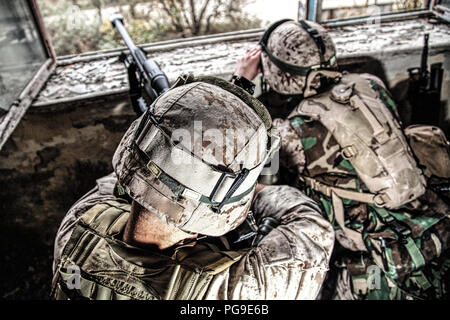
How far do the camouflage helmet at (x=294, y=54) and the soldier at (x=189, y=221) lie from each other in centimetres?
88

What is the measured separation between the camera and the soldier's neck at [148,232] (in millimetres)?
1051

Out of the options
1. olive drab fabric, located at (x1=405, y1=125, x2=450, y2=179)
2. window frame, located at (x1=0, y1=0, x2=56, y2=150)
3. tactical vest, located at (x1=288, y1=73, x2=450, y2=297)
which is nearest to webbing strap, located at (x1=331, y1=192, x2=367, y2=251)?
tactical vest, located at (x1=288, y1=73, x2=450, y2=297)

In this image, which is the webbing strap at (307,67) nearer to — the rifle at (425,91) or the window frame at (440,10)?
the rifle at (425,91)

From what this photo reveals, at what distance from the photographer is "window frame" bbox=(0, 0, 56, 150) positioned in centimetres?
163

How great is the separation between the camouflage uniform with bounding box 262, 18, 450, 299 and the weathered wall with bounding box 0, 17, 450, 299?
63 centimetres

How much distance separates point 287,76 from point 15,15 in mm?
1779

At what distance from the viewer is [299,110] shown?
1843 mm

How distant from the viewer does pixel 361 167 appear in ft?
5.44

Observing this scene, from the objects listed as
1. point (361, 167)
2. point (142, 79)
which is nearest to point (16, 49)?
point (142, 79)

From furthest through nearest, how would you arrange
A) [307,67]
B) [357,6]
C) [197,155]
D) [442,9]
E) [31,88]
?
[357,6]
[442,9]
[31,88]
[307,67]
[197,155]

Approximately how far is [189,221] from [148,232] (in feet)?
0.56

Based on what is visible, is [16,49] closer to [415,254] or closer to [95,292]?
[95,292]

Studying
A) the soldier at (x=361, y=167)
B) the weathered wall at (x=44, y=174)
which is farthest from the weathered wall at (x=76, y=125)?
the soldier at (x=361, y=167)
